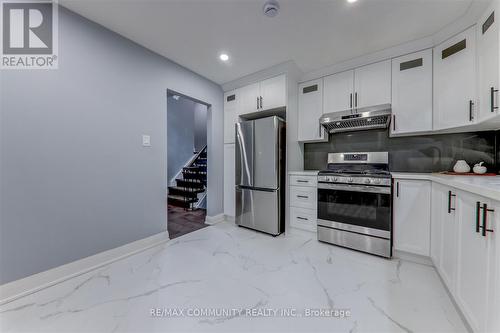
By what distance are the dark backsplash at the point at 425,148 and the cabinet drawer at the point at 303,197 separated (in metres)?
0.68

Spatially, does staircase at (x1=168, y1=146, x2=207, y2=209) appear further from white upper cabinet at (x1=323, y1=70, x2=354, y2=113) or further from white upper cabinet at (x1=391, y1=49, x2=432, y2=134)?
white upper cabinet at (x1=391, y1=49, x2=432, y2=134)

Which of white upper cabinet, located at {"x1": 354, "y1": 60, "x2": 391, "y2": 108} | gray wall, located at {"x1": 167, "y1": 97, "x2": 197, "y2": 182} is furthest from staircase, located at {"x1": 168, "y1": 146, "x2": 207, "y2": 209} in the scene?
white upper cabinet, located at {"x1": 354, "y1": 60, "x2": 391, "y2": 108}

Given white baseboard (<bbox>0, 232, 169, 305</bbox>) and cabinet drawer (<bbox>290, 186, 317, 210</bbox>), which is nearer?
white baseboard (<bbox>0, 232, 169, 305</bbox>)

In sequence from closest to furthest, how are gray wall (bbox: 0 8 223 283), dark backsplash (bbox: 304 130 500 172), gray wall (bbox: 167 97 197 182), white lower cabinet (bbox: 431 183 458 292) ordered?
white lower cabinet (bbox: 431 183 458 292) < gray wall (bbox: 0 8 223 283) < dark backsplash (bbox: 304 130 500 172) < gray wall (bbox: 167 97 197 182)

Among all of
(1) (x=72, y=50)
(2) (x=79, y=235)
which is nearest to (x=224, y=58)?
(1) (x=72, y=50)

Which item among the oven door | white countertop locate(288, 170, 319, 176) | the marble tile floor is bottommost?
the marble tile floor

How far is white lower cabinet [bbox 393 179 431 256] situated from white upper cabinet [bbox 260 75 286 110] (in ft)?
5.83

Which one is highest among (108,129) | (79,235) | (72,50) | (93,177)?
(72,50)

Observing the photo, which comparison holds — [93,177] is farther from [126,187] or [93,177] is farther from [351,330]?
[351,330]

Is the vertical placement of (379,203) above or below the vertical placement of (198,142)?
below

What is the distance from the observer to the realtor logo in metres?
1.50

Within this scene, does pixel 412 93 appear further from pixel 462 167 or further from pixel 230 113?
pixel 230 113

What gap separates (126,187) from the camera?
2.18 metres

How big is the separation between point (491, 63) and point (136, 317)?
330 centimetres
